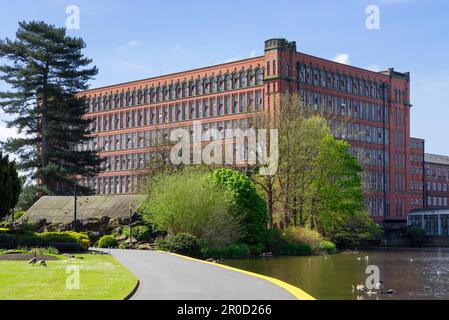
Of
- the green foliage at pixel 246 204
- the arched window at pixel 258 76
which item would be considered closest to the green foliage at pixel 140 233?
the green foliage at pixel 246 204

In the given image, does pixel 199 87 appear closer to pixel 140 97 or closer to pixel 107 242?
pixel 140 97

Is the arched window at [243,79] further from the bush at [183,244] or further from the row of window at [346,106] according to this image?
the bush at [183,244]

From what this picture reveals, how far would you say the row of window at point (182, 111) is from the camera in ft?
346

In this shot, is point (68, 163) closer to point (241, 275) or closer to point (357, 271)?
point (357, 271)

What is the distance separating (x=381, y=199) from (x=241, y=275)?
302ft

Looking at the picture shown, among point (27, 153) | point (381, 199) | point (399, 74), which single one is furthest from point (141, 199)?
point (399, 74)

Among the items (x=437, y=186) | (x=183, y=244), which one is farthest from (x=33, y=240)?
(x=437, y=186)

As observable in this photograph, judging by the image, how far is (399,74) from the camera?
120562 mm

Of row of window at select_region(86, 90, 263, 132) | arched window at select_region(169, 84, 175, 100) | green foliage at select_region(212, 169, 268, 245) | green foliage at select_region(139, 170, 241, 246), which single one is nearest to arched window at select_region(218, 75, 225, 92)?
row of window at select_region(86, 90, 263, 132)

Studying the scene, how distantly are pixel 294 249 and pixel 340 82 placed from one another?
58.5m

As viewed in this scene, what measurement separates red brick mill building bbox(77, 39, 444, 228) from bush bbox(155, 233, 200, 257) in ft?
174

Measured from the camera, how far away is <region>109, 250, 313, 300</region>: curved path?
67.2ft

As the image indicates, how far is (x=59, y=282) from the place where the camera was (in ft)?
76.1

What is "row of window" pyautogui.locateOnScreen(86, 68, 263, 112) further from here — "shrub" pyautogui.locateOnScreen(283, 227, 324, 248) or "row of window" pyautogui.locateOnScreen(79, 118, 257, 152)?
"shrub" pyautogui.locateOnScreen(283, 227, 324, 248)
